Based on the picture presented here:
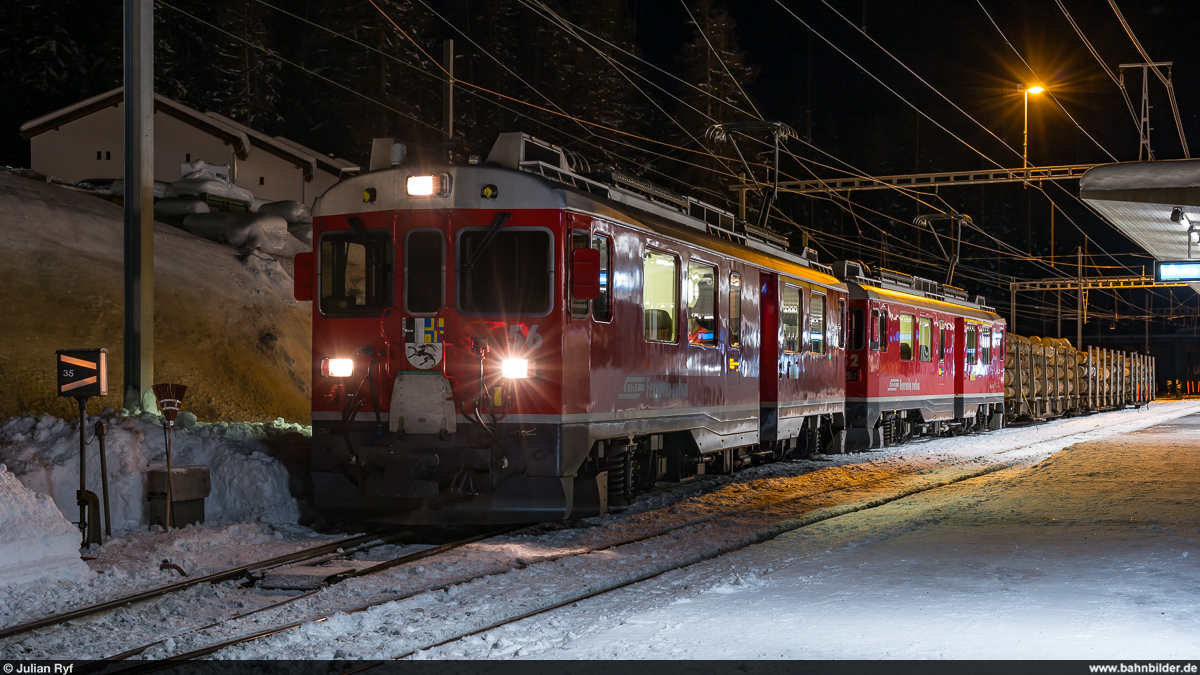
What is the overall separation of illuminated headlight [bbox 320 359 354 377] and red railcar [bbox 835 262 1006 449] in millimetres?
11894

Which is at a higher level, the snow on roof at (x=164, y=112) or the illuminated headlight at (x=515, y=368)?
the snow on roof at (x=164, y=112)

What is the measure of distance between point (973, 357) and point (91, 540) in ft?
72.8

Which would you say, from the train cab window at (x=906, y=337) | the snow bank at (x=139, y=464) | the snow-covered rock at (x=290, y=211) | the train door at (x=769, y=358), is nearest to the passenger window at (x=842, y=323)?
the train cab window at (x=906, y=337)

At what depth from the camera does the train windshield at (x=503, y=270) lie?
9.91 metres

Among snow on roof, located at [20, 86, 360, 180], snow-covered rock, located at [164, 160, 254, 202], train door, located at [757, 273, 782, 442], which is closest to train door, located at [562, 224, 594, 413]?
train door, located at [757, 273, 782, 442]

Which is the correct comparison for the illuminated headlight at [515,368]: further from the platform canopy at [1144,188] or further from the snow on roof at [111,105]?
the snow on roof at [111,105]

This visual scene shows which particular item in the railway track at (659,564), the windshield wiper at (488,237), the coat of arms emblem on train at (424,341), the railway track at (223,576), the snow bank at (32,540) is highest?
the windshield wiper at (488,237)

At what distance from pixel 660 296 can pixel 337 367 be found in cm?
349

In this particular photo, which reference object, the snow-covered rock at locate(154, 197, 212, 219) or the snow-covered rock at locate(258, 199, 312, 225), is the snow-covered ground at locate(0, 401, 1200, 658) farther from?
the snow-covered rock at locate(258, 199, 312, 225)

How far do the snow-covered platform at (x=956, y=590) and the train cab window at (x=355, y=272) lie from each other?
3.99 m

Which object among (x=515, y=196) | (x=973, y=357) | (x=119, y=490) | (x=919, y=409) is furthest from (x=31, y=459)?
(x=973, y=357)

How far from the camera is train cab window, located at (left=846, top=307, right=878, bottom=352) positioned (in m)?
20.0

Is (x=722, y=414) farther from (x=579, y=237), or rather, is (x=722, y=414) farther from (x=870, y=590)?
(x=870, y=590)

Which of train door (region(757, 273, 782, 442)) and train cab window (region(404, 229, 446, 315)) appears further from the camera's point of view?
train door (region(757, 273, 782, 442))
